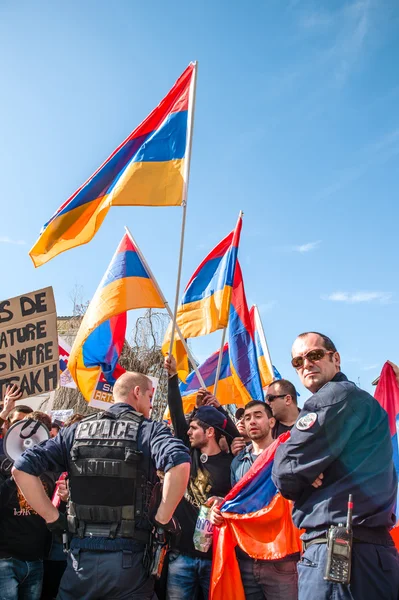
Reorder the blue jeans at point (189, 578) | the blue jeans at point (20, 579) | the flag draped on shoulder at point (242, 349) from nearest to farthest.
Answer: the blue jeans at point (20, 579)
the blue jeans at point (189, 578)
the flag draped on shoulder at point (242, 349)

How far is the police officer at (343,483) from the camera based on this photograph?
290 centimetres

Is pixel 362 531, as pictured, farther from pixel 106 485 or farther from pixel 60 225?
pixel 60 225

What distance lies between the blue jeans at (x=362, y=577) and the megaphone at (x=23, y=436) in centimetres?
263

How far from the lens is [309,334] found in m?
3.62

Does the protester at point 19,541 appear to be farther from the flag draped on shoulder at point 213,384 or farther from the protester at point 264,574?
the flag draped on shoulder at point 213,384

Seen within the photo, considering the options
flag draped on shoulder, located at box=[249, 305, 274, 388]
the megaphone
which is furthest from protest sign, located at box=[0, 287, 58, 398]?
flag draped on shoulder, located at box=[249, 305, 274, 388]

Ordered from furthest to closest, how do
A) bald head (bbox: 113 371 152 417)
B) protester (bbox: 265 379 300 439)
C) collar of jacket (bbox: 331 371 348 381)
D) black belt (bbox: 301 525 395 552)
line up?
1. protester (bbox: 265 379 300 439)
2. bald head (bbox: 113 371 152 417)
3. collar of jacket (bbox: 331 371 348 381)
4. black belt (bbox: 301 525 395 552)

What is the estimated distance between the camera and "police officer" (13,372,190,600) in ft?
12.0

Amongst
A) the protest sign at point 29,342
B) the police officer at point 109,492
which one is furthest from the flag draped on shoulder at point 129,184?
the police officer at point 109,492

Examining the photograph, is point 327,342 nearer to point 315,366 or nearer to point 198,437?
point 315,366

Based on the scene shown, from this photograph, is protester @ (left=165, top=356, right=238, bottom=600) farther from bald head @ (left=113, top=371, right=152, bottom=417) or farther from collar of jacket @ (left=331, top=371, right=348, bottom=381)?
collar of jacket @ (left=331, top=371, right=348, bottom=381)

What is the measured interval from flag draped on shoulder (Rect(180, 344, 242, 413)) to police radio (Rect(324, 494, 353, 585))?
639cm

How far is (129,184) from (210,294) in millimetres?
2297

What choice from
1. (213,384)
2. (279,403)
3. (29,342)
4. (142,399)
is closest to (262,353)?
(213,384)
